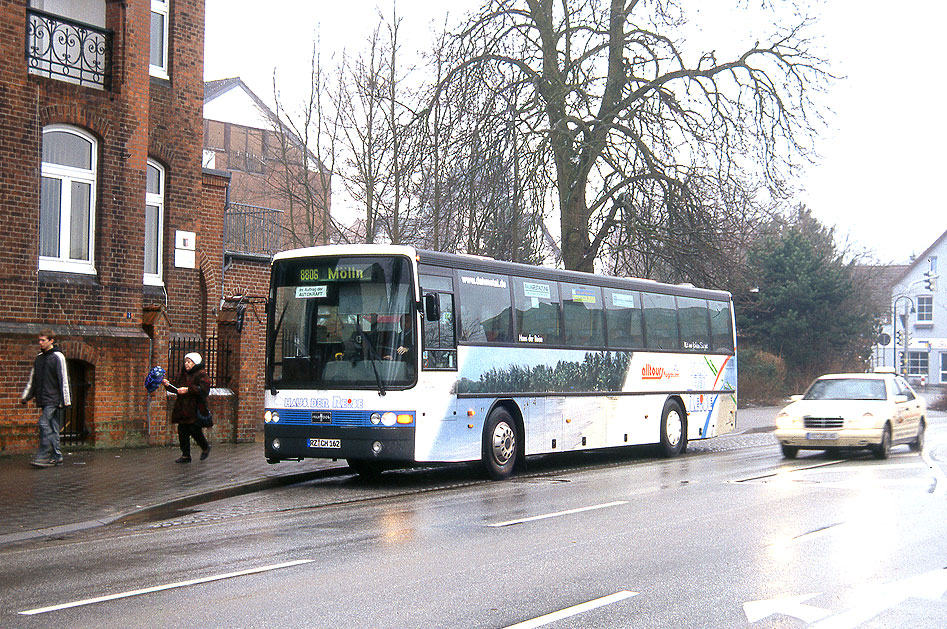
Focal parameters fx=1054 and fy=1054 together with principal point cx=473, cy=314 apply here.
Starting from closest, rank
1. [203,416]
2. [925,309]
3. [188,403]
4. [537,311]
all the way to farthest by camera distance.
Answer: [188,403] → [203,416] → [537,311] → [925,309]

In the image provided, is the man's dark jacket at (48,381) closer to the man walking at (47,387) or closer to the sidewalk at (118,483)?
the man walking at (47,387)

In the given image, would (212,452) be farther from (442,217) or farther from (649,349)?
(442,217)

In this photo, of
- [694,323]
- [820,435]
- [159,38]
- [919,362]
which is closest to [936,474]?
[820,435]

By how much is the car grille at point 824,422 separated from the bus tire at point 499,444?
5647 millimetres

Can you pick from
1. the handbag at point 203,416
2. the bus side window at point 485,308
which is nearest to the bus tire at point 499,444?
the bus side window at point 485,308

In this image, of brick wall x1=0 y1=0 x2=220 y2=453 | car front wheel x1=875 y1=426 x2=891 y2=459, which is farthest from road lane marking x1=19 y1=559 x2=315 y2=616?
car front wheel x1=875 y1=426 x2=891 y2=459

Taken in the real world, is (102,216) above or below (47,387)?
above

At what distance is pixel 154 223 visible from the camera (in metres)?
20.1

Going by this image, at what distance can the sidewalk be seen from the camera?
10.8 m

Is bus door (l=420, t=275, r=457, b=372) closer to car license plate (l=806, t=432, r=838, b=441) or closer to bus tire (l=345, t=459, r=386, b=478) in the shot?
bus tire (l=345, t=459, r=386, b=478)

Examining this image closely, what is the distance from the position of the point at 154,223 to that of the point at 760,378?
27121mm

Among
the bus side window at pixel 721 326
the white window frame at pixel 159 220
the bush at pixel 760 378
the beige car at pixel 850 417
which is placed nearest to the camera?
the beige car at pixel 850 417

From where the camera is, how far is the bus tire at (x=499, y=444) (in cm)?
1506

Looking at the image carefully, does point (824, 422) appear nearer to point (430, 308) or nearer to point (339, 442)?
point (430, 308)
